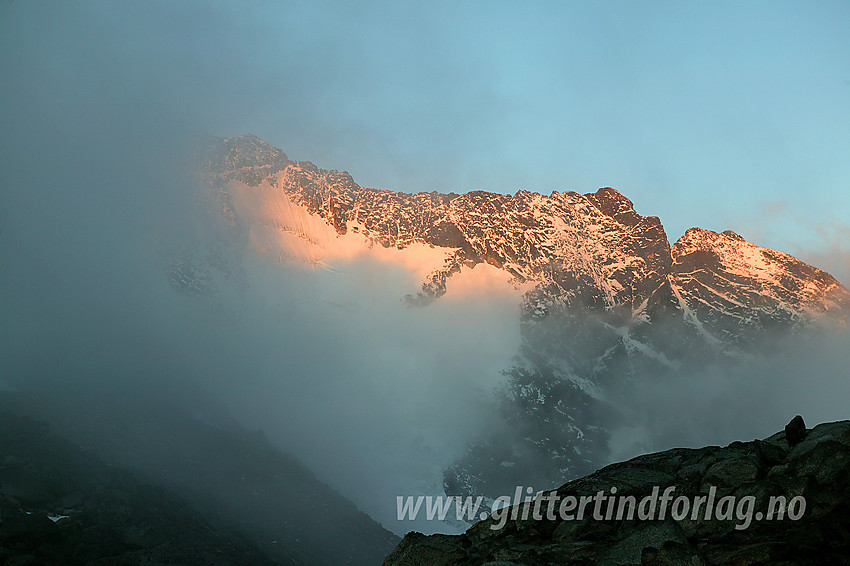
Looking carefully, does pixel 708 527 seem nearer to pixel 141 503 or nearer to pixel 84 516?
pixel 84 516

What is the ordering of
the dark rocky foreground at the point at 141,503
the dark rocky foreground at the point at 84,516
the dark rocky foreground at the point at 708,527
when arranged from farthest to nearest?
the dark rocky foreground at the point at 141,503 → the dark rocky foreground at the point at 84,516 → the dark rocky foreground at the point at 708,527

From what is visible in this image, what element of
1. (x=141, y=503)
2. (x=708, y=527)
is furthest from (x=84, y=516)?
(x=708, y=527)

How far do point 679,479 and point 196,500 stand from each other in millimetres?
140746

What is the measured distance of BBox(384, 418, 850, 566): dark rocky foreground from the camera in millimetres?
16734

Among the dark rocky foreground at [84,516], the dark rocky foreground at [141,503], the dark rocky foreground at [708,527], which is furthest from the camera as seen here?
the dark rocky foreground at [141,503]

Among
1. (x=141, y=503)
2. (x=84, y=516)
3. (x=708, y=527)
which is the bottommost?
(x=84, y=516)

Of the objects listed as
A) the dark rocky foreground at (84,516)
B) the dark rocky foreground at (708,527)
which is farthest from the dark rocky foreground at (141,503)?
the dark rocky foreground at (708,527)

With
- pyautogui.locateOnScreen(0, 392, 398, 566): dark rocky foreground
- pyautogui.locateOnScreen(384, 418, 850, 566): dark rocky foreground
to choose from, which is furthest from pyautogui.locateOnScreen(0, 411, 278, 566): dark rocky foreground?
pyautogui.locateOnScreen(384, 418, 850, 566): dark rocky foreground

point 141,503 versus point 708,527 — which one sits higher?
point 708,527

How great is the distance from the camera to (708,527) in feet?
64.3

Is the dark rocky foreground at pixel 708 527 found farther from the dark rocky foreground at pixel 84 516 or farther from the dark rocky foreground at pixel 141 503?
the dark rocky foreground at pixel 141 503

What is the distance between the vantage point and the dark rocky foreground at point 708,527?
1673 cm

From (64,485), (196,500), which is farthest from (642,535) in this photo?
(196,500)

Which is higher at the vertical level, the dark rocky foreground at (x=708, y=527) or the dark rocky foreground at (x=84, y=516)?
the dark rocky foreground at (x=708, y=527)
